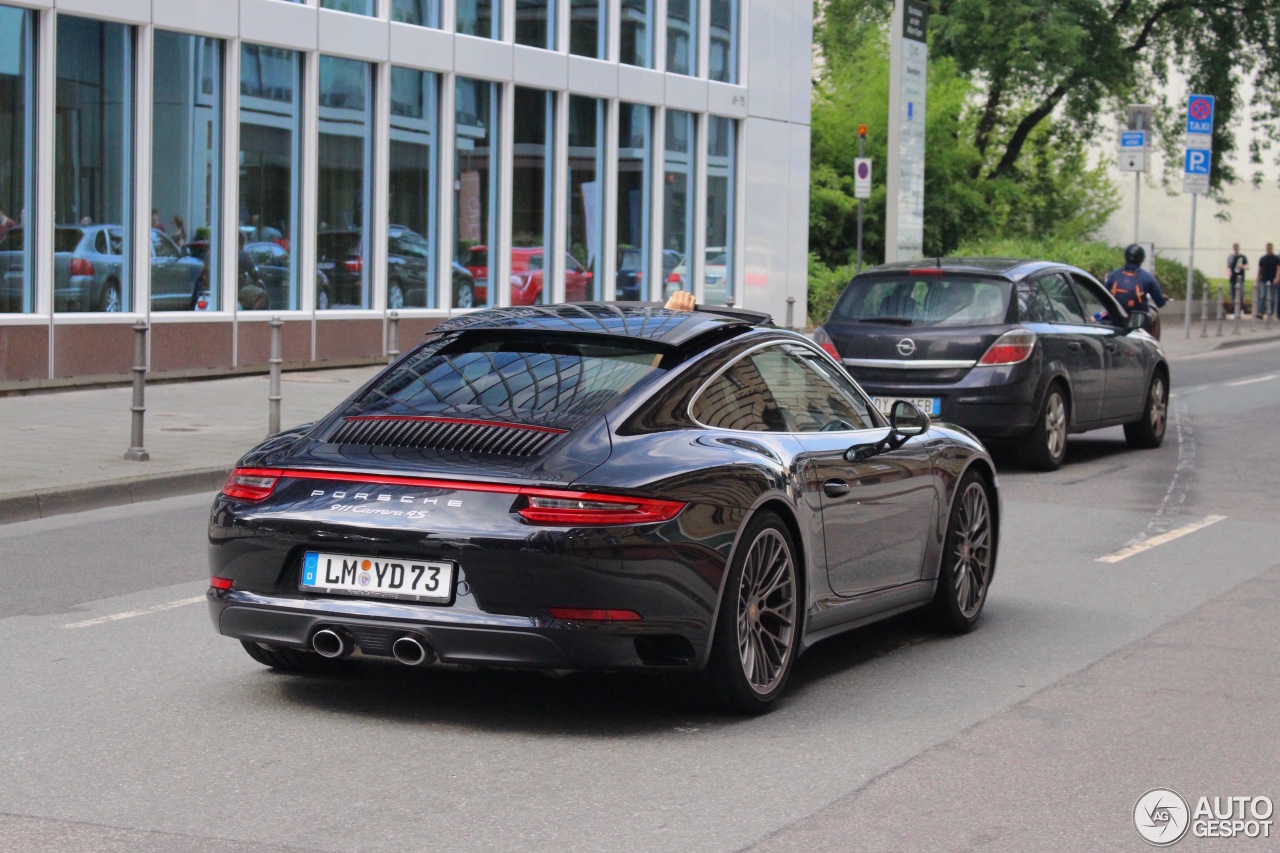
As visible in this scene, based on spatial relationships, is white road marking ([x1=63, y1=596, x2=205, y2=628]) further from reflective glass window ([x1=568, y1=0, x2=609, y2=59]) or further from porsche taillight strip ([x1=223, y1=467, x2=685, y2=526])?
reflective glass window ([x1=568, y1=0, x2=609, y2=59])

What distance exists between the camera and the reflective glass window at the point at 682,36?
30.0 m

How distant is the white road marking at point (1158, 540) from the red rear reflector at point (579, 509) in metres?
5.12

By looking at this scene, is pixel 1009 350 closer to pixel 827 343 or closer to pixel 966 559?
pixel 827 343

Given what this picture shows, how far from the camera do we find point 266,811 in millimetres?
4883

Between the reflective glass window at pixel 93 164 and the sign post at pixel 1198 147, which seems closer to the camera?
the reflective glass window at pixel 93 164

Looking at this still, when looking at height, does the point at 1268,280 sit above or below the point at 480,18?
below

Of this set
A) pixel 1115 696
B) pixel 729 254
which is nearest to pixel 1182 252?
pixel 729 254

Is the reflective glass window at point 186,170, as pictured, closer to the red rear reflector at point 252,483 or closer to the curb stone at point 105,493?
the curb stone at point 105,493

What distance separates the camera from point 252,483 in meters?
6.05

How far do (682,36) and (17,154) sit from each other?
14.1m

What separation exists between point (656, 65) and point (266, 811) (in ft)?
84.4

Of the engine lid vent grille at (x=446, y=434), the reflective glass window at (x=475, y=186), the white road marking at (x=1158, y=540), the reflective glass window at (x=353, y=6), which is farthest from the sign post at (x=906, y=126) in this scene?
the engine lid vent grille at (x=446, y=434)

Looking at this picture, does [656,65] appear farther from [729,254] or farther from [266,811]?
[266,811]

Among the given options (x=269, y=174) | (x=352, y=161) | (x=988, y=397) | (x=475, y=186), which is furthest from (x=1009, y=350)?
(x=475, y=186)
